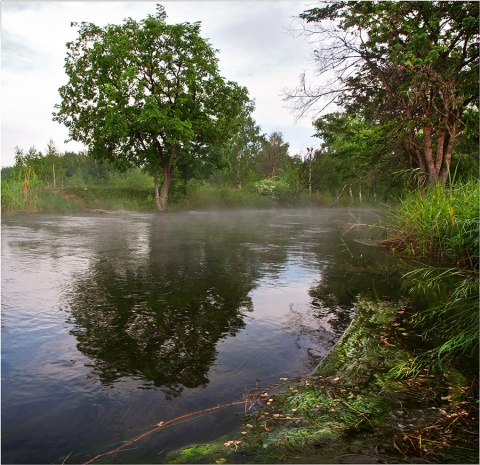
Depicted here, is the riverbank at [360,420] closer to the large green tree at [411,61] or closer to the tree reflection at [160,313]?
the tree reflection at [160,313]

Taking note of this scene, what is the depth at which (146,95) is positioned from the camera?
29016 mm

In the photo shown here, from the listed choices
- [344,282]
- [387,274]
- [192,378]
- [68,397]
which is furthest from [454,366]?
[387,274]

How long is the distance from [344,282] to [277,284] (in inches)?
46.0

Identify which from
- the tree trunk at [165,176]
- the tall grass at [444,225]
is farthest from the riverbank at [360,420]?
the tree trunk at [165,176]

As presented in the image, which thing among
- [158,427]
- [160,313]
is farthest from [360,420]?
[160,313]

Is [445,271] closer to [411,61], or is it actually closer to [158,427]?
[158,427]

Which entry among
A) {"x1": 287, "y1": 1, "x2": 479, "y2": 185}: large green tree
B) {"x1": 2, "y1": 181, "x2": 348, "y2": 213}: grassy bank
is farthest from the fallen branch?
{"x1": 2, "y1": 181, "x2": 348, "y2": 213}: grassy bank

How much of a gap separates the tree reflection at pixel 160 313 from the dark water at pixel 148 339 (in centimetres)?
2

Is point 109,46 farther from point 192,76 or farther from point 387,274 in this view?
point 387,274

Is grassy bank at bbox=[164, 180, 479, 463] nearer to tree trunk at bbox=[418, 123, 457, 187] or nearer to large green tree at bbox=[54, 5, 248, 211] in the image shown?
tree trunk at bbox=[418, 123, 457, 187]

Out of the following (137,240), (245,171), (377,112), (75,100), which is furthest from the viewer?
(245,171)

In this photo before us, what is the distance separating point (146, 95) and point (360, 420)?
97.4ft

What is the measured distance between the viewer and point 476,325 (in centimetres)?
375

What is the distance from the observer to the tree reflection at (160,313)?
11.4 feet
